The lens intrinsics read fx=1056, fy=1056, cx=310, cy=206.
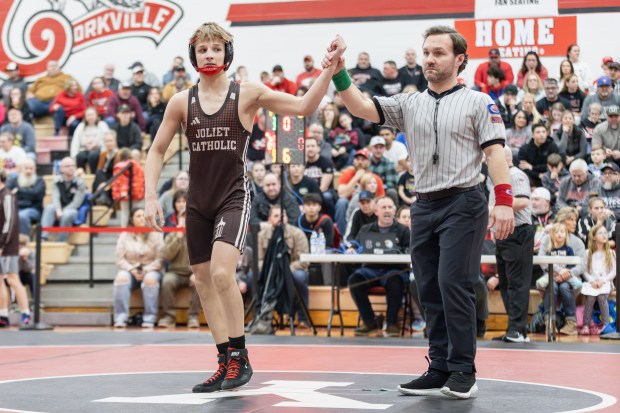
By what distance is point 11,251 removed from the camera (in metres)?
12.1

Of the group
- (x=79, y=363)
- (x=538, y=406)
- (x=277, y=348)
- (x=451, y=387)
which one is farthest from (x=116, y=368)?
(x=538, y=406)

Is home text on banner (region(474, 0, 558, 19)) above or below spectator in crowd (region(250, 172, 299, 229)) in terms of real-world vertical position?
above

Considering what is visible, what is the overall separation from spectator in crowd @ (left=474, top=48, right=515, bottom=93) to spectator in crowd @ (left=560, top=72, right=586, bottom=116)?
0.93m

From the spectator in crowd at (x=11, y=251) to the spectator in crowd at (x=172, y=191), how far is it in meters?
1.96

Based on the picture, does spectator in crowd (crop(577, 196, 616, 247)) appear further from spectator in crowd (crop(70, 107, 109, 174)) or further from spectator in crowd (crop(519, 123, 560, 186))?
spectator in crowd (crop(70, 107, 109, 174))

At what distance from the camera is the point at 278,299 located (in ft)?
35.2

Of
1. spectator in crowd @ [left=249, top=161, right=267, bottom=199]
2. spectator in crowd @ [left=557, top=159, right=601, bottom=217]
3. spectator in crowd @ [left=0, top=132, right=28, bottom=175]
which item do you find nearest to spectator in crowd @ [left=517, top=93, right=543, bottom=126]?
spectator in crowd @ [left=557, top=159, right=601, bottom=217]

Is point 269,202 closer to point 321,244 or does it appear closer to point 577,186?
point 321,244

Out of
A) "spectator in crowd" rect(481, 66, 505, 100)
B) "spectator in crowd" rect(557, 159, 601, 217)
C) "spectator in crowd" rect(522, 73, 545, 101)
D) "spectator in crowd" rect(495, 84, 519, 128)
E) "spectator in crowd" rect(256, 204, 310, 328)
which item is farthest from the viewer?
"spectator in crowd" rect(481, 66, 505, 100)

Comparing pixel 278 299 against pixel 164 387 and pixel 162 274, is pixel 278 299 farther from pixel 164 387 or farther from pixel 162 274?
pixel 164 387

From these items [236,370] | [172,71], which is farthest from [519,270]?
[172,71]

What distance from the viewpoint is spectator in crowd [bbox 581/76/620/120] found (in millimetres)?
13930

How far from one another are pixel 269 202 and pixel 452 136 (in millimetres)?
7224

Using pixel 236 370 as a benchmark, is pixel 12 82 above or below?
above
